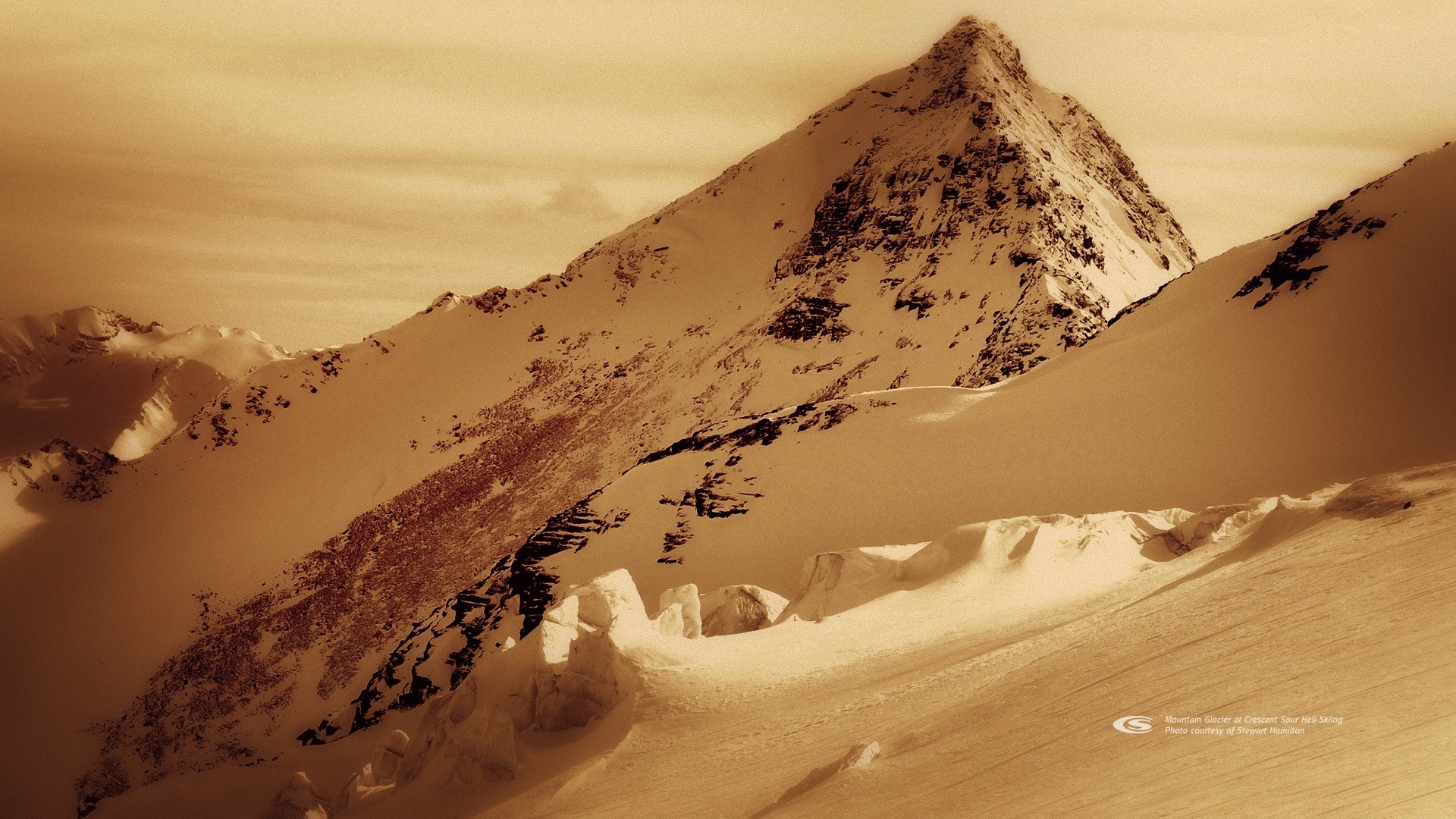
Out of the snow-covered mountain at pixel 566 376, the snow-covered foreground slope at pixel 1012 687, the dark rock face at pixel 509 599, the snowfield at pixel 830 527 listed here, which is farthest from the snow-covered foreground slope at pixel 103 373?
the snow-covered foreground slope at pixel 1012 687

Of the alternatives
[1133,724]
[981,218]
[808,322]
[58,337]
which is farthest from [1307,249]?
[58,337]

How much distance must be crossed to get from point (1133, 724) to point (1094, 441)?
85.1 feet

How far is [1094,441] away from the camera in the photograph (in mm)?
36094

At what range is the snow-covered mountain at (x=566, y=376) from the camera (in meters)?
49.9

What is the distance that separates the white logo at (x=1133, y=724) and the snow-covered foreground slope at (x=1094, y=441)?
21659 millimetres

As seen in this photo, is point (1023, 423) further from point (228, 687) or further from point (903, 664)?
point (228, 687)

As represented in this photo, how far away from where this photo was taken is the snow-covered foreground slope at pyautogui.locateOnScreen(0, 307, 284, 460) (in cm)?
15900

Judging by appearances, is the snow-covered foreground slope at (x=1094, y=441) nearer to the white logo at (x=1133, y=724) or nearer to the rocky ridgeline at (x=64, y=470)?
the white logo at (x=1133, y=724)

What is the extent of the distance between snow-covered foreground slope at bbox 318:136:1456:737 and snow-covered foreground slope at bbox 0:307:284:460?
120038 millimetres

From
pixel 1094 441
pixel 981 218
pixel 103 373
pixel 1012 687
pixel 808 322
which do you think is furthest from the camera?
pixel 103 373

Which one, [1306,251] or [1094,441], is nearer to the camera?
[1094,441]

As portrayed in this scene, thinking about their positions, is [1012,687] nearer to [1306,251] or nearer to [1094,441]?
[1094,441]

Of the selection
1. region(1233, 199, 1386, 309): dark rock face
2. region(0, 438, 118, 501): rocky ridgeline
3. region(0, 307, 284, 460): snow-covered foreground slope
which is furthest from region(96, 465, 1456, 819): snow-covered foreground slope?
region(0, 307, 284, 460): snow-covered foreground slope

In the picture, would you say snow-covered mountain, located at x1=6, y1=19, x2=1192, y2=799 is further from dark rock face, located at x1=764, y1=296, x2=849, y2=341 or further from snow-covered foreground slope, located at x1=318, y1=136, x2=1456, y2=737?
snow-covered foreground slope, located at x1=318, y1=136, x2=1456, y2=737
